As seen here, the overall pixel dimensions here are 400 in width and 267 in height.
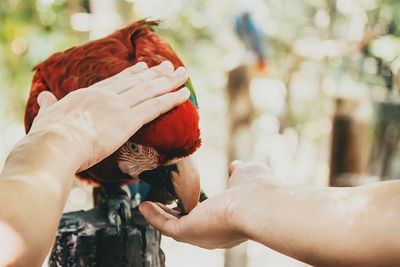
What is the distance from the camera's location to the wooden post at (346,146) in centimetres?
290

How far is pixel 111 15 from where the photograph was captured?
2.38 meters

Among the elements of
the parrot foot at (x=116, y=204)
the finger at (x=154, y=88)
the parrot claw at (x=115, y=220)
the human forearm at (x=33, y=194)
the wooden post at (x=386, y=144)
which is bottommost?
the wooden post at (x=386, y=144)

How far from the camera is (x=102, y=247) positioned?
2.64 feet

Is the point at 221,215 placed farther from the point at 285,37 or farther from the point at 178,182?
the point at 285,37

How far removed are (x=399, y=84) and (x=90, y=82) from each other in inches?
67.4

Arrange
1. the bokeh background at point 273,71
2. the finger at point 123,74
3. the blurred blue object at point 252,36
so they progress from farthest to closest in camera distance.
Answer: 1. the blurred blue object at point 252,36
2. the bokeh background at point 273,71
3. the finger at point 123,74

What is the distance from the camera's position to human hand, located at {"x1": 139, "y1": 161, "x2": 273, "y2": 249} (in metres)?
0.73

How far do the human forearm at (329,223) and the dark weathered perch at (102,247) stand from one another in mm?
189

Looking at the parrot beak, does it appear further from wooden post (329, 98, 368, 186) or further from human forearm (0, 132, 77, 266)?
wooden post (329, 98, 368, 186)

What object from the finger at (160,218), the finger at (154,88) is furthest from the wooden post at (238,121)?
the finger at (160,218)

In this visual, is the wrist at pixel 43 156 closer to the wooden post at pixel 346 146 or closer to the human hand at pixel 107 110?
the human hand at pixel 107 110

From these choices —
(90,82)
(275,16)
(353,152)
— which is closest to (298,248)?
(90,82)

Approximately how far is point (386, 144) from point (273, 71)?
1.68 meters

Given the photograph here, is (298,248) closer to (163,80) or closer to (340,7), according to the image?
(163,80)
